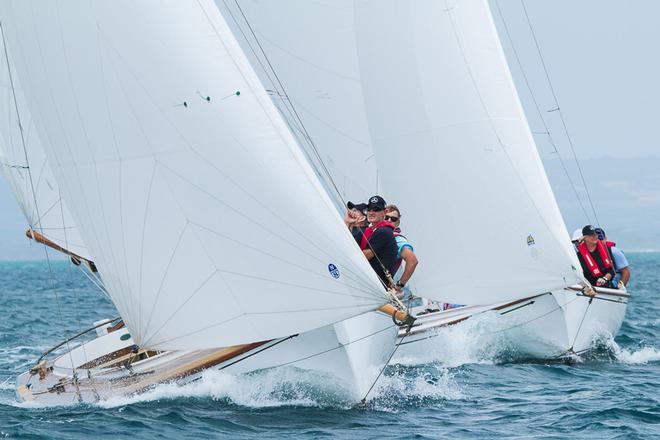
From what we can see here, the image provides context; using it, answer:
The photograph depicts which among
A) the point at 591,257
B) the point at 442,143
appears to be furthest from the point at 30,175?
the point at 591,257

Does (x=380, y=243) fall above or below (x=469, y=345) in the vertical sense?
above

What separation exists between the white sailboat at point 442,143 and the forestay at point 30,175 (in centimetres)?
306

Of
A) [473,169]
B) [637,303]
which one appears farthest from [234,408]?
[637,303]

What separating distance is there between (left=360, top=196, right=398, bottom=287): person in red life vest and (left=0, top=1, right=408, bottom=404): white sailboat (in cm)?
204

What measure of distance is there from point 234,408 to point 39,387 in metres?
2.76

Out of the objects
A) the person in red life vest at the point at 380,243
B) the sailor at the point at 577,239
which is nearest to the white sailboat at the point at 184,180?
the person in red life vest at the point at 380,243

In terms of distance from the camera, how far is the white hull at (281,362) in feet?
37.1

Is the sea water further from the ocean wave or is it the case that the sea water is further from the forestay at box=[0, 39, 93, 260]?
the forestay at box=[0, 39, 93, 260]

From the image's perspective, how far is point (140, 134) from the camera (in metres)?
10.3

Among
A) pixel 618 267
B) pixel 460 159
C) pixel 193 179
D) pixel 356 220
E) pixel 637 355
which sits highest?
pixel 460 159

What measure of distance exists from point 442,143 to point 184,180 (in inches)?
203

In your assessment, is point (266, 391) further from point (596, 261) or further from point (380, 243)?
point (596, 261)

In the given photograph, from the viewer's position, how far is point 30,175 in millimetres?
14266

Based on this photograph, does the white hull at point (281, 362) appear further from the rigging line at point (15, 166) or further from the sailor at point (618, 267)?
the sailor at point (618, 267)
